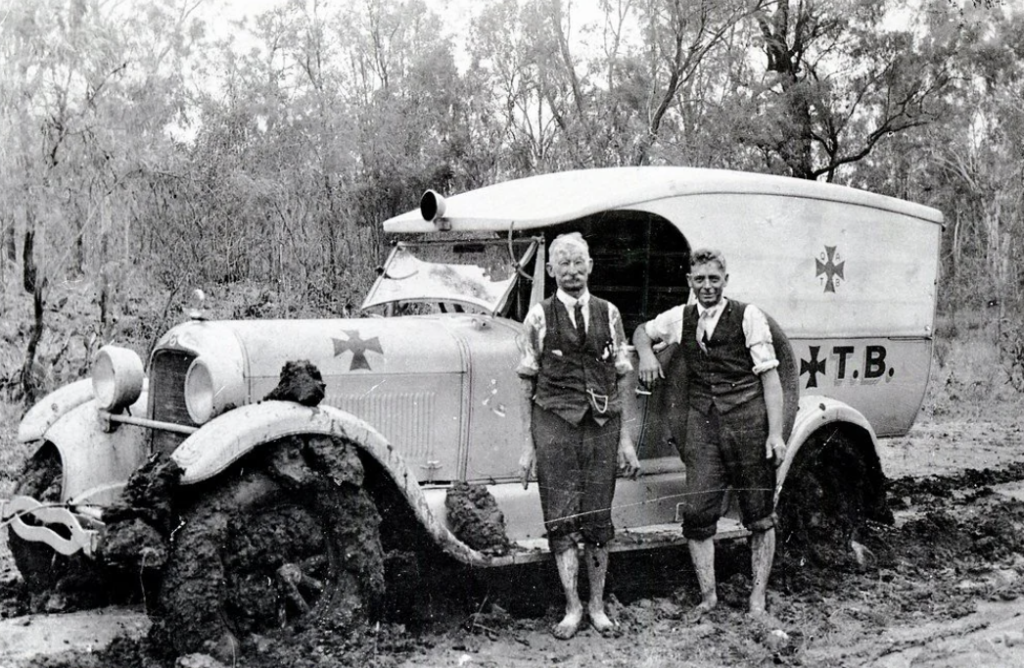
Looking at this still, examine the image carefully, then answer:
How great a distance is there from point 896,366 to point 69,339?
697 cm

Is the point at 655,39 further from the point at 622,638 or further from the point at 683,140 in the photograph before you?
the point at 622,638

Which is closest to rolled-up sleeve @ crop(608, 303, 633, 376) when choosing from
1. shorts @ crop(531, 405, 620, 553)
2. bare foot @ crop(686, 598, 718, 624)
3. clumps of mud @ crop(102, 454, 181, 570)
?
shorts @ crop(531, 405, 620, 553)

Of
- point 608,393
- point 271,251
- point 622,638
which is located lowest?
point 622,638

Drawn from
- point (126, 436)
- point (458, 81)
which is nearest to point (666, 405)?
point (126, 436)

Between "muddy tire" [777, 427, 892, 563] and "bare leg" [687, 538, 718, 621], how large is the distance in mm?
860

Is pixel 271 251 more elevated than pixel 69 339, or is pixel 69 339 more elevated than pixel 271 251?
pixel 271 251

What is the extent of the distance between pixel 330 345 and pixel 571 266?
1250mm

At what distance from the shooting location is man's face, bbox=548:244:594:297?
17.3 ft

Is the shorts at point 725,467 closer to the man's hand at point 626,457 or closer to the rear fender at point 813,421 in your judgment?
the rear fender at point 813,421

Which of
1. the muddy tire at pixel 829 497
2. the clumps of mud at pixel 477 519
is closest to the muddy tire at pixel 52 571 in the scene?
the clumps of mud at pixel 477 519

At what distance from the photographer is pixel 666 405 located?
610 centimetres

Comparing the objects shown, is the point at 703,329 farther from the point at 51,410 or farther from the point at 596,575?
the point at 51,410

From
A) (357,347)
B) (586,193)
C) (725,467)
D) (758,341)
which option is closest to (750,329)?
(758,341)

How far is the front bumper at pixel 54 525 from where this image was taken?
4.68 meters
